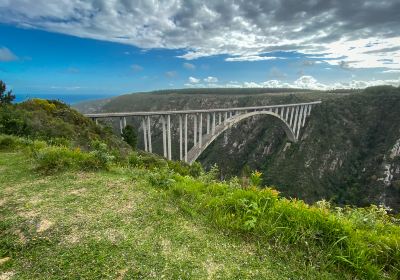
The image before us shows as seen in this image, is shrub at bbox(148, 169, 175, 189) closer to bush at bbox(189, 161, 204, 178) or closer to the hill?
the hill

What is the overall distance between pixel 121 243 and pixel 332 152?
92.5 meters

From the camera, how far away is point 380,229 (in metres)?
4.67

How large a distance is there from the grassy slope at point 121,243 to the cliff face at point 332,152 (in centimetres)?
6669

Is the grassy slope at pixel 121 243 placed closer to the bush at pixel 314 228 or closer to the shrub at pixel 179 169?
the bush at pixel 314 228

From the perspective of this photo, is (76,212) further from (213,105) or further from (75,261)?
(213,105)

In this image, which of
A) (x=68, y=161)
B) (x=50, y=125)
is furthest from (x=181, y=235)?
(x=50, y=125)

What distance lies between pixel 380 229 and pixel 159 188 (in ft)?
15.3

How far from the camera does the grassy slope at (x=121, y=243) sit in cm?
346

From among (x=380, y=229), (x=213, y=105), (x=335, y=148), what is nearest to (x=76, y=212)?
(x=380, y=229)

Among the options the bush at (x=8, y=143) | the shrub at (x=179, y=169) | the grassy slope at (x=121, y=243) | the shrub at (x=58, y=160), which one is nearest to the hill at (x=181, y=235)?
the grassy slope at (x=121, y=243)

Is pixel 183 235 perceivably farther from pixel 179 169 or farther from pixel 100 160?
pixel 179 169

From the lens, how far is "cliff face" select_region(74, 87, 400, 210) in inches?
2800

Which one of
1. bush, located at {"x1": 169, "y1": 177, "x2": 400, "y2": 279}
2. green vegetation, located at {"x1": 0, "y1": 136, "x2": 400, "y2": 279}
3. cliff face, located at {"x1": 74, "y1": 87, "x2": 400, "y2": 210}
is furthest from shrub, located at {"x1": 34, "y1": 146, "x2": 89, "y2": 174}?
cliff face, located at {"x1": 74, "y1": 87, "x2": 400, "y2": 210}

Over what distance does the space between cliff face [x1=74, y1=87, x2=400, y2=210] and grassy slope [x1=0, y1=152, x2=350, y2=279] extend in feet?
219
